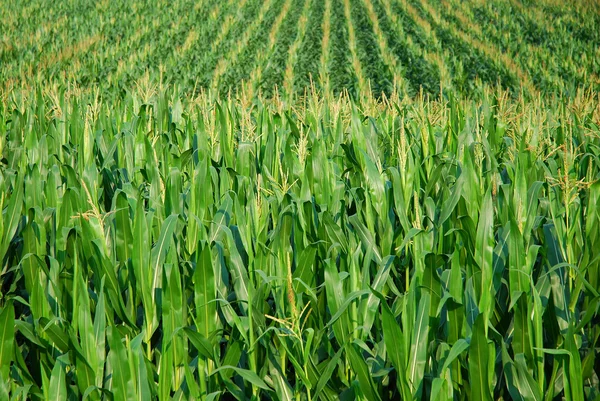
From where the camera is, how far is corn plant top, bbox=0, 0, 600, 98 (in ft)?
37.6

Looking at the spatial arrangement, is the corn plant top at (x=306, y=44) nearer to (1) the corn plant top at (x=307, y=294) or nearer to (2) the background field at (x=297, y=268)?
(2) the background field at (x=297, y=268)

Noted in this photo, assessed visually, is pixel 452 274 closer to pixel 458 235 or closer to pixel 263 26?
pixel 458 235

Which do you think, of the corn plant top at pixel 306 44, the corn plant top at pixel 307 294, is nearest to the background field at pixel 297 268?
the corn plant top at pixel 307 294

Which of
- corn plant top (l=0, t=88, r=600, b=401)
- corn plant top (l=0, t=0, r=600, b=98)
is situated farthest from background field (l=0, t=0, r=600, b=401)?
corn plant top (l=0, t=0, r=600, b=98)

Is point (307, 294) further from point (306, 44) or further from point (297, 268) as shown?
point (306, 44)

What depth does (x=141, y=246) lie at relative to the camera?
1.96 metres

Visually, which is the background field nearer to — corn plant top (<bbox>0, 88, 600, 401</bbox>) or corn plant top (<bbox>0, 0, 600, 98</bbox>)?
corn plant top (<bbox>0, 88, 600, 401</bbox>)

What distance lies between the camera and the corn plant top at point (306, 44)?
451 inches

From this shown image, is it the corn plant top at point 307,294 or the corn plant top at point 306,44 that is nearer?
the corn plant top at point 307,294

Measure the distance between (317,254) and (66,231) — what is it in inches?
37.4

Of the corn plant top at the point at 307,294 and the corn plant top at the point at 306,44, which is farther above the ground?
the corn plant top at the point at 307,294

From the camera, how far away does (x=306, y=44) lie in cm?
1533

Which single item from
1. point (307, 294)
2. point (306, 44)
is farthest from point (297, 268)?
point (306, 44)

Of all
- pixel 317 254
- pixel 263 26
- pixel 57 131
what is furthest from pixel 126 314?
pixel 263 26
